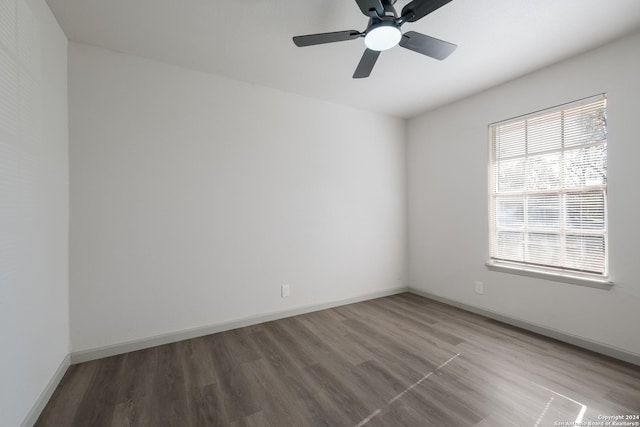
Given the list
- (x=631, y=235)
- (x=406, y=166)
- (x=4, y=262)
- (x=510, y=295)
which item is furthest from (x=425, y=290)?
(x=4, y=262)

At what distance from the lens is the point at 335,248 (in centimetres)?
343

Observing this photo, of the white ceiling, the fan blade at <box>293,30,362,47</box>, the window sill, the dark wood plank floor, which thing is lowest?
the dark wood plank floor

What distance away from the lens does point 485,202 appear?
121 inches

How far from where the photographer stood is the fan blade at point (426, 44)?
1.67 m

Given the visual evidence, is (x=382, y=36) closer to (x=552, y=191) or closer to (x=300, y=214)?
(x=300, y=214)

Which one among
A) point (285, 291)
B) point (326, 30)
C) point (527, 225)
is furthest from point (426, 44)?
point (285, 291)

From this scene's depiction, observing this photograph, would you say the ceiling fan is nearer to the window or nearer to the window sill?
the window

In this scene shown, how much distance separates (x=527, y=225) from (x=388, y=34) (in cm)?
249

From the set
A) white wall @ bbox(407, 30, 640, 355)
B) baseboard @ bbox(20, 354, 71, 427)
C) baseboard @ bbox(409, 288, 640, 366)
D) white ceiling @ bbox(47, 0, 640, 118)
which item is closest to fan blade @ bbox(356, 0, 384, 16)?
white ceiling @ bbox(47, 0, 640, 118)

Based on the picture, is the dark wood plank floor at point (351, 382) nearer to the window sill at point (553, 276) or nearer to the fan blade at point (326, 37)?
the window sill at point (553, 276)

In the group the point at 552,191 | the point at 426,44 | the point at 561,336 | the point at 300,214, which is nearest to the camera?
the point at 426,44

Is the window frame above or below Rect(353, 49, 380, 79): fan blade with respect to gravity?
below

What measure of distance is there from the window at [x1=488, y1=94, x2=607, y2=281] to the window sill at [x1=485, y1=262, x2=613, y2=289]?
0.07 feet

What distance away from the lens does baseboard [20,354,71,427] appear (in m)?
1.47
